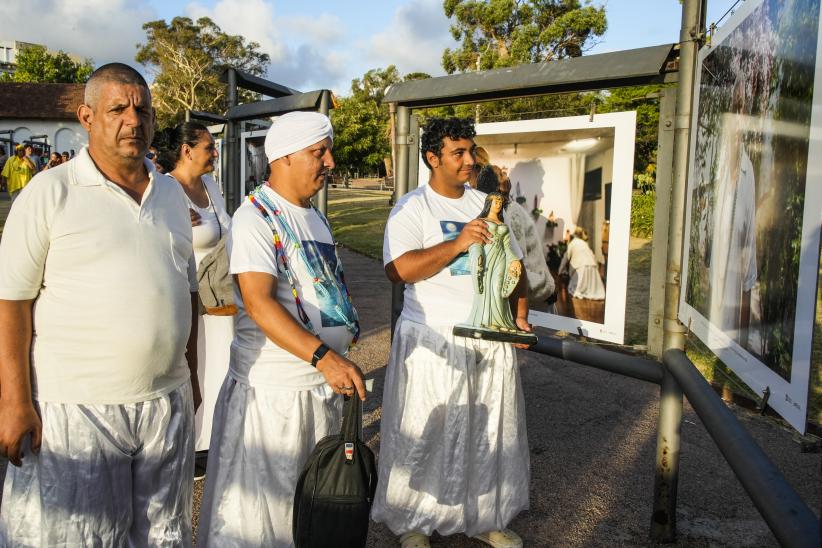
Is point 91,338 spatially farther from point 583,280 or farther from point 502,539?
point 583,280

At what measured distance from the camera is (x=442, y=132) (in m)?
3.20

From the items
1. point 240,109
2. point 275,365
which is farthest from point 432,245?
point 240,109

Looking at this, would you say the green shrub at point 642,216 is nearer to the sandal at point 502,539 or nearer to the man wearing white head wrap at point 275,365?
the sandal at point 502,539

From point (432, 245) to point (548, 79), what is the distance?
1153 mm

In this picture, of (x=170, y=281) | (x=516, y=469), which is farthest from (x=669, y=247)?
(x=170, y=281)

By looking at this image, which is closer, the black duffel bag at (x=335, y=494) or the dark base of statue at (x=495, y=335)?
the black duffel bag at (x=335, y=494)

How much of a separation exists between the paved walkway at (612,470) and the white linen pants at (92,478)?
1470mm

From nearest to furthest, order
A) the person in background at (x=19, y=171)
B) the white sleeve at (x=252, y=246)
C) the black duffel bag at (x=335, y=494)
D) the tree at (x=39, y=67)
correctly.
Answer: the black duffel bag at (x=335, y=494) < the white sleeve at (x=252, y=246) < the person in background at (x=19, y=171) < the tree at (x=39, y=67)

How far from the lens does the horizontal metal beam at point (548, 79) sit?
123 inches

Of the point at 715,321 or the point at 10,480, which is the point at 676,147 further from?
the point at 10,480

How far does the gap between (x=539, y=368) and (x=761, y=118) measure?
4.75 m

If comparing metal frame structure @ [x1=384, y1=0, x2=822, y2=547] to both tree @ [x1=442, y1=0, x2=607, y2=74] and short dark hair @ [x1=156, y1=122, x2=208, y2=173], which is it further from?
tree @ [x1=442, y1=0, x2=607, y2=74]

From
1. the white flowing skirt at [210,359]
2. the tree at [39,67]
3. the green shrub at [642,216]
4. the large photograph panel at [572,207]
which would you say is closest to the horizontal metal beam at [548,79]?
the large photograph panel at [572,207]

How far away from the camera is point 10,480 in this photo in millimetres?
2061
